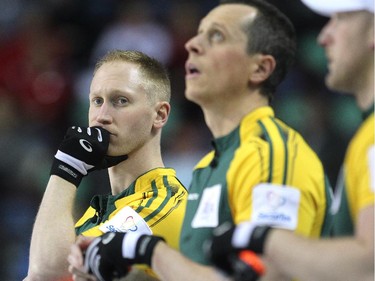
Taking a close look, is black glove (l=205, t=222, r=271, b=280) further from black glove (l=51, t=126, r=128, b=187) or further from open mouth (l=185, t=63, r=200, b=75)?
black glove (l=51, t=126, r=128, b=187)

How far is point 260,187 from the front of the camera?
3.14 meters

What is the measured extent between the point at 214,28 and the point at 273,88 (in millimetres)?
324

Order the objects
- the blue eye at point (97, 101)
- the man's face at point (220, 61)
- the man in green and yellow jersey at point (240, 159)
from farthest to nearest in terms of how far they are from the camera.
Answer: the blue eye at point (97, 101) < the man's face at point (220, 61) < the man in green and yellow jersey at point (240, 159)

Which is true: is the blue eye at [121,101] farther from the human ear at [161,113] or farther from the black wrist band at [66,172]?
the black wrist band at [66,172]

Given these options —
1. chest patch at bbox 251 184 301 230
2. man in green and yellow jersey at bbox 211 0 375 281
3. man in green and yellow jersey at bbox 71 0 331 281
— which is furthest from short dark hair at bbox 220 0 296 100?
chest patch at bbox 251 184 301 230

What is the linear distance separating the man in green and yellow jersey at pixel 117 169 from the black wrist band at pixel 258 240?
1302mm

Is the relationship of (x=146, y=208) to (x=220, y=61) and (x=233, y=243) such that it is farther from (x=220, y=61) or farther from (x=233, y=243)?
(x=233, y=243)

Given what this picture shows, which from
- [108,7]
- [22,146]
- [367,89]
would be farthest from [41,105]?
[367,89]

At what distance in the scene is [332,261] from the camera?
2748mm

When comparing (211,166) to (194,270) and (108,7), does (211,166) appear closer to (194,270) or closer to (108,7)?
(194,270)

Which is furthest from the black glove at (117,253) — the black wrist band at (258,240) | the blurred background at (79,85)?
the blurred background at (79,85)

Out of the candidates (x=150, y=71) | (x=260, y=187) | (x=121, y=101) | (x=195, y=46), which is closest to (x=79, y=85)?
(x=150, y=71)

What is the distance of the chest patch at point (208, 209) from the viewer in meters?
3.26

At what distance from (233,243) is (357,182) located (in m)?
0.43
